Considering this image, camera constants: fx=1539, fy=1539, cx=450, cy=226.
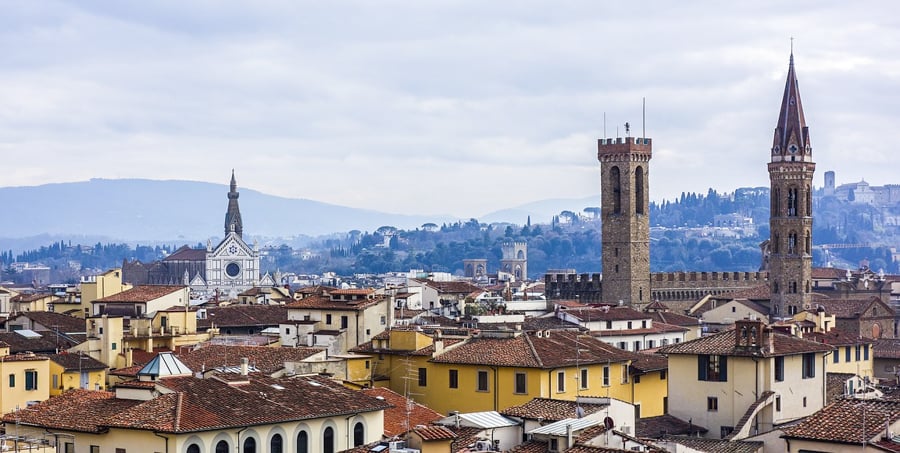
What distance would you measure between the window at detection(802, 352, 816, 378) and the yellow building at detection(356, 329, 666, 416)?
5.05 metres

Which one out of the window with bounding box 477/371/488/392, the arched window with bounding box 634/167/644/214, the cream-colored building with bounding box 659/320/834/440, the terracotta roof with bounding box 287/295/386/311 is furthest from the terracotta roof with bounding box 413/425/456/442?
the arched window with bounding box 634/167/644/214

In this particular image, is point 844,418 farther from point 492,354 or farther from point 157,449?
point 492,354

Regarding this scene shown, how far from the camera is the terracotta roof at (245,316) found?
5685 centimetres

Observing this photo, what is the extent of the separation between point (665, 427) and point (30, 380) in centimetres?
1501

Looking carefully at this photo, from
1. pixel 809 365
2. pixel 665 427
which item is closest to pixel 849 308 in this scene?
pixel 809 365

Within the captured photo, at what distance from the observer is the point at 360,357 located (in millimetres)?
36812

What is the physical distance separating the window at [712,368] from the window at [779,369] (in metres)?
0.97

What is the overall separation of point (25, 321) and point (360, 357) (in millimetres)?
19631

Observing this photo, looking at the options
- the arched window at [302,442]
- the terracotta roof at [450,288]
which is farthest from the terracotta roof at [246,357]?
the terracotta roof at [450,288]

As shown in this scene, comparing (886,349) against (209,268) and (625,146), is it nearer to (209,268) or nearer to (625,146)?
(625,146)

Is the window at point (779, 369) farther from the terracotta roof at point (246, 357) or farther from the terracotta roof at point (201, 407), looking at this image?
the terracotta roof at point (246, 357)

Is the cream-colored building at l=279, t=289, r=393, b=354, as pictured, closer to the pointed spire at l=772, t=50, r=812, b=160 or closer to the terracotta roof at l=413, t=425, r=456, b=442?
the terracotta roof at l=413, t=425, r=456, b=442

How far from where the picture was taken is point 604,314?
5741 centimetres

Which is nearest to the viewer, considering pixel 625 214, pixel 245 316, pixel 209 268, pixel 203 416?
pixel 203 416
